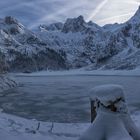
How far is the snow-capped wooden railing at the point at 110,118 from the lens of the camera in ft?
33.3

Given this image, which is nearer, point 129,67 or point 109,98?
point 109,98

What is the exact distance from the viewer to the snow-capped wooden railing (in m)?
10.2

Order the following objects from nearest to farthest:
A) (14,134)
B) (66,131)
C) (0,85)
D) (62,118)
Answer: (14,134)
(66,131)
(62,118)
(0,85)

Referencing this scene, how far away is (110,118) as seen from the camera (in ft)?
34.0

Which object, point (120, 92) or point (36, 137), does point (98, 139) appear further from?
point (36, 137)

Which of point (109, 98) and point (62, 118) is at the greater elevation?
point (109, 98)

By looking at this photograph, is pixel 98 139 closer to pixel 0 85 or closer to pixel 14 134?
pixel 14 134

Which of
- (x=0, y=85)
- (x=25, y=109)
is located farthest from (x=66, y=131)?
(x=0, y=85)

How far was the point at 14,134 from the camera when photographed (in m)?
13.4

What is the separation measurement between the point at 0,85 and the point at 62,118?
35.9 metres

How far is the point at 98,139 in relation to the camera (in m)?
10.1

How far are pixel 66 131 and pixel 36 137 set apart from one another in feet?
15.2

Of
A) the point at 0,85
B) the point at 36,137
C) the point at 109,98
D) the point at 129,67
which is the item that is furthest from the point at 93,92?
the point at 129,67

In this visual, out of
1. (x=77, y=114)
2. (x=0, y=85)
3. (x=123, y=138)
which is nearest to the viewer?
(x=123, y=138)
